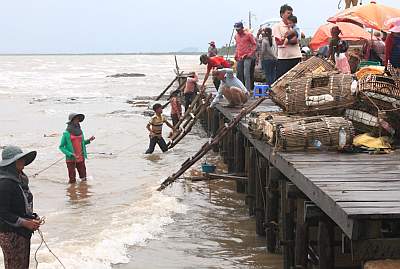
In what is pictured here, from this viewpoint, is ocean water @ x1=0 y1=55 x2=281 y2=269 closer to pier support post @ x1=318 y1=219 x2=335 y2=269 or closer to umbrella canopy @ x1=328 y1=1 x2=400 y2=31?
pier support post @ x1=318 y1=219 x2=335 y2=269

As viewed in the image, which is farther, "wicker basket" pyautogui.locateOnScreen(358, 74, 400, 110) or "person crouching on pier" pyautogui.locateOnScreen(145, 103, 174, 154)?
"person crouching on pier" pyautogui.locateOnScreen(145, 103, 174, 154)

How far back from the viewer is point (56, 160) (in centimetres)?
1633

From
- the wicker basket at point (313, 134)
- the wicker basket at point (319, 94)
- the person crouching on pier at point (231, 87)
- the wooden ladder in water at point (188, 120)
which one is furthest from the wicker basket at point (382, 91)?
the wooden ladder in water at point (188, 120)

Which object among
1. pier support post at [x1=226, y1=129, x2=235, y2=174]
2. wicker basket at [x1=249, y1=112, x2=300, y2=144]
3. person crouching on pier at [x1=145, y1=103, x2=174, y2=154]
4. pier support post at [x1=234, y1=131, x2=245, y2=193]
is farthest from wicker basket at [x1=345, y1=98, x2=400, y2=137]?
person crouching on pier at [x1=145, y1=103, x2=174, y2=154]

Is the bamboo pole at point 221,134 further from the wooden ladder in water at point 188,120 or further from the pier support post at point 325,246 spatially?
the wooden ladder in water at point 188,120

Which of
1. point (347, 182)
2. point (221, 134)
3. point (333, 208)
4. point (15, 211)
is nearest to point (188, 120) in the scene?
point (221, 134)

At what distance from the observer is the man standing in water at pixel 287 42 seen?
39.3 feet

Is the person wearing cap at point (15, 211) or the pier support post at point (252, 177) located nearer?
the person wearing cap at point (15, 211)

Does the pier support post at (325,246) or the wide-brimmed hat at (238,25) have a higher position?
the wide-brimmed hat at (238,25)

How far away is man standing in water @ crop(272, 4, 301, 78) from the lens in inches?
472

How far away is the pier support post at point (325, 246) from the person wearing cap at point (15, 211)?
8.32 ft

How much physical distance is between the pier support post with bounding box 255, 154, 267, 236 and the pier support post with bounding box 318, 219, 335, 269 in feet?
10.3

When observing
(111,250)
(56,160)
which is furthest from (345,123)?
(56,160)

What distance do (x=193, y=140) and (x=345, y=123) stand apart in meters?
13.0
